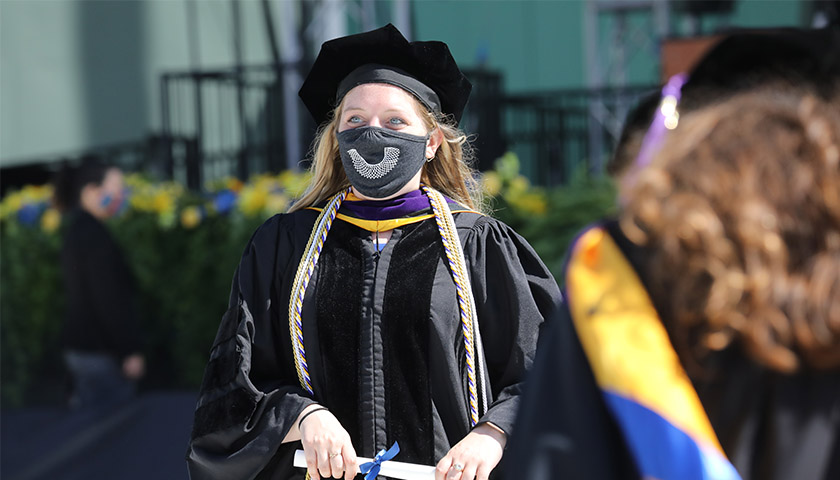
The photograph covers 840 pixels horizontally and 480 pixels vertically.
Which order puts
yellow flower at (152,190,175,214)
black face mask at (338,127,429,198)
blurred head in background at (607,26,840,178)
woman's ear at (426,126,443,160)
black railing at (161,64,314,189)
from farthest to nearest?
black railing at (161,64,314,189) → yellow flower at (152,190,175,214) → woman's ear at (426,126,443,160) → black face mask at (338,127,429,198) → blurred head in background at (607,26,840,178)

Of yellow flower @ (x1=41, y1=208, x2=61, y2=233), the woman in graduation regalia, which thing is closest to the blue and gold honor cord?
the woman in graduation regalia

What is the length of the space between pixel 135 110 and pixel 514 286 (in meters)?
9.45

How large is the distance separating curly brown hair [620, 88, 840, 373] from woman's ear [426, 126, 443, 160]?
4.25ft

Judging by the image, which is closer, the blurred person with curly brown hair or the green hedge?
the blurred person with curly brown hair

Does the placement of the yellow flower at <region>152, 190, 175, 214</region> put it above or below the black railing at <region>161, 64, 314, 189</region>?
below

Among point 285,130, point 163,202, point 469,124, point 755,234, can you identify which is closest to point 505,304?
point 755,234

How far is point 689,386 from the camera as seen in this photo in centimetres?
114

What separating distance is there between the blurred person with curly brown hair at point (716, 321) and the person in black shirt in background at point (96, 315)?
5.07 m

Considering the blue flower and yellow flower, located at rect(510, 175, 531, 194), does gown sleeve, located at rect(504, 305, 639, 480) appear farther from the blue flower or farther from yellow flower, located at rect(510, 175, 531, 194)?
the blue flower

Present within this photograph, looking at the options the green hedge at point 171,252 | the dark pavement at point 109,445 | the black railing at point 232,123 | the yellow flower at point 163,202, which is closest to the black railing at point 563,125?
the black railing at point 232,123

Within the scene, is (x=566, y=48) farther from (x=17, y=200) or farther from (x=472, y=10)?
(x=17, y=200)

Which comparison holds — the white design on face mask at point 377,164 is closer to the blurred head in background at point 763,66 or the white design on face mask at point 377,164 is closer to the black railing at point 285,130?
the blurred head in background at point 763,66

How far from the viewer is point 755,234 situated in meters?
1.08

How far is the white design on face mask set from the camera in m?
2.31
